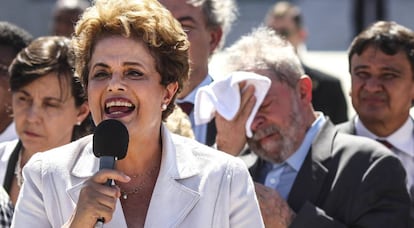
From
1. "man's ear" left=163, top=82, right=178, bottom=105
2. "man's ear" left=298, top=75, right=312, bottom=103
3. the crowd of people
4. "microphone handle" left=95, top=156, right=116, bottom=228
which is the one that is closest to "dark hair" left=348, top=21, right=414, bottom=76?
the crowd of people

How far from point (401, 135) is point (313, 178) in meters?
0.91

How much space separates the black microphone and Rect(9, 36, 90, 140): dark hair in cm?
169

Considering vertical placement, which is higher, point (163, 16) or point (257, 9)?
point (163, 16)

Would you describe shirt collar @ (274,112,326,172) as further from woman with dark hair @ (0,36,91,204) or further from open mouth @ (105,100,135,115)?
open mouth @ (105,100,135,115)

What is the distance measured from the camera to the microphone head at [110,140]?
3.52m

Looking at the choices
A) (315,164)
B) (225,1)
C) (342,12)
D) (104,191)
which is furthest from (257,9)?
(104,191)

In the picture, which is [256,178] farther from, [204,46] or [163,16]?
[163,16]

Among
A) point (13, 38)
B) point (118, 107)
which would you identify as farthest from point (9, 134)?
point (118, 107)

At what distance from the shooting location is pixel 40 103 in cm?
529

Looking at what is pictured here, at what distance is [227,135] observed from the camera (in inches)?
207

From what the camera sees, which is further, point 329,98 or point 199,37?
point 329,98

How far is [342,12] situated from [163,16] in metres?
17.7

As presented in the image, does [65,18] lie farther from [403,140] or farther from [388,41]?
[403,140]

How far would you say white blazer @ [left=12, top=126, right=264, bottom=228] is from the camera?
3.82 meters
